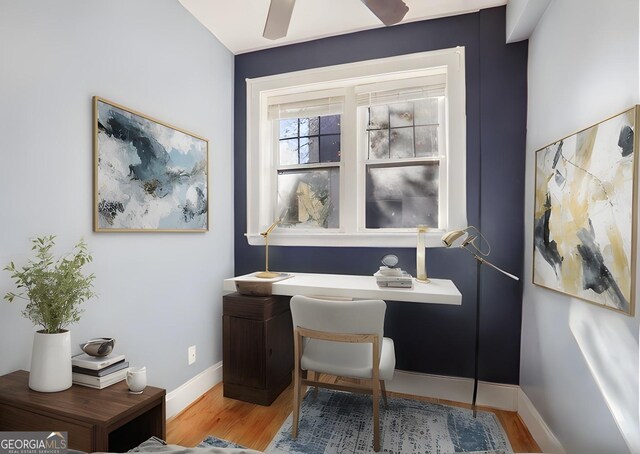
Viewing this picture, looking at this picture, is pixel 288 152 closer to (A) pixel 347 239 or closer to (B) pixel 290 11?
(A) pixel 347 239

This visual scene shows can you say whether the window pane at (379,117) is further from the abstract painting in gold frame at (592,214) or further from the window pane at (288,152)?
the abstract painting in gold frame at (592,214)

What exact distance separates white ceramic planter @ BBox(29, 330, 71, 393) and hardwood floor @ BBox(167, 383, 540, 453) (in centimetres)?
85

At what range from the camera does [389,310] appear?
2.46 m

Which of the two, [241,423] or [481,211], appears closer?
[241,423]

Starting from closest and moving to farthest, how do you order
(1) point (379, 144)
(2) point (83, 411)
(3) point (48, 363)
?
(2) point (83, 411) → (3) point (48, 363) → (1) point (379, 144)

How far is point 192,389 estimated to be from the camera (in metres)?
2.27

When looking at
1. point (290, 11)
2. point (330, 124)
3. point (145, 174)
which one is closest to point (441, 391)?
point (330, 124)

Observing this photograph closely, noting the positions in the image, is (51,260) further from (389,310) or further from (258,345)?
(389,310)

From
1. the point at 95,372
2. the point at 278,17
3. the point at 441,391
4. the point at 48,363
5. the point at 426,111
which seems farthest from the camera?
the point at 426,111

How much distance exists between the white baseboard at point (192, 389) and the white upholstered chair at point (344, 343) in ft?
2.71

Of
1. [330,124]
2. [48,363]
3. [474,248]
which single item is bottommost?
[48,363]

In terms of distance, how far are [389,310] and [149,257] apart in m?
1.73

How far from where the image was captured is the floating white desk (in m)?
1.85

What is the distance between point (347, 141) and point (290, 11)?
1.08 meters
